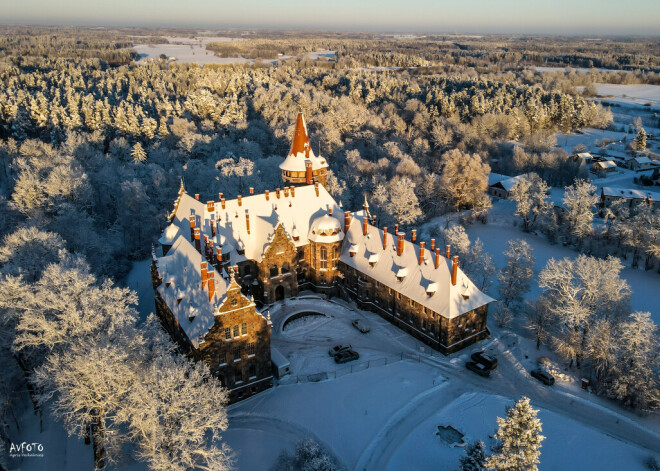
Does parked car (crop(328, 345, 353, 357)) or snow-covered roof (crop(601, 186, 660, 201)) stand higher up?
snow-covered roof (crop(601, 186, 660, 201))

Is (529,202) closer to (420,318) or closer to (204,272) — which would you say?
(420,318)

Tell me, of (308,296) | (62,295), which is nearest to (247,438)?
(62,295)

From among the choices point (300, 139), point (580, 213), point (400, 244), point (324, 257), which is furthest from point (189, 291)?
point (580, 213)

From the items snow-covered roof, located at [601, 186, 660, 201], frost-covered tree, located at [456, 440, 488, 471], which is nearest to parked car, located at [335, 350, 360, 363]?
frost-covered tree, located at [456, 440, 488, 471]

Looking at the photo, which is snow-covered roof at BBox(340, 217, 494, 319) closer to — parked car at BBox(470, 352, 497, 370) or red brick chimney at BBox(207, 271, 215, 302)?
Result: parked car at BBox(470, 352, 497, 370)

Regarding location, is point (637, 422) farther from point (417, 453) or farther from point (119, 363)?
point (119, 363)

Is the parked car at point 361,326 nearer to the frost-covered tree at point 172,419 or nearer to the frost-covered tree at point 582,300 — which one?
the frost-covered tree at point 582,300
